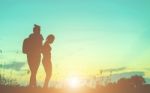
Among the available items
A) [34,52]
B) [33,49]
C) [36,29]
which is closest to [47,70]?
[34,52]

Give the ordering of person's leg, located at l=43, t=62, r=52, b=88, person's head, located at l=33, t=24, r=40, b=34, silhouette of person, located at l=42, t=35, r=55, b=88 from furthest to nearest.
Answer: person's leg, located at l=43, t=62, r=52, b=88 < silhouette of person, located at l=42, t=35, r=55, b=88 < person's head, located at l=33, t=24, r=40, b=34

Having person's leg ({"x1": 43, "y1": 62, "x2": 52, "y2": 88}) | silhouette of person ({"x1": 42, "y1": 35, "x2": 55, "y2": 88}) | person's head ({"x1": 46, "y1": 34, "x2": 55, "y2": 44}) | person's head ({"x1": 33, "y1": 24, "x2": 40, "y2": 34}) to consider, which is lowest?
person's leg ({"x1": 43, "y1": 62, "x2": 52, "y2": 88})

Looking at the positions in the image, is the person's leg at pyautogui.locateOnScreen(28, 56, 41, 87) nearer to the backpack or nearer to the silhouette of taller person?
the silhouette of taller person

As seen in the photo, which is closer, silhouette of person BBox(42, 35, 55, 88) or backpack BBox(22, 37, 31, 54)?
backpack BBox(22, 37, 31, 54)

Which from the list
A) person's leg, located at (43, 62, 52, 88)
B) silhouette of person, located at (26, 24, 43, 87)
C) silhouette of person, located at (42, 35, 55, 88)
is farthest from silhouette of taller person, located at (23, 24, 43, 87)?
person's leg, located at (43, 62, 52, 88)

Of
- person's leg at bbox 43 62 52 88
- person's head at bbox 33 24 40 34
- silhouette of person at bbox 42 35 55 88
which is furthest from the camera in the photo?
person's leg at bbox 43 62 52 88

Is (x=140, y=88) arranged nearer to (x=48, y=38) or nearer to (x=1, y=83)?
(x=48, y=38)

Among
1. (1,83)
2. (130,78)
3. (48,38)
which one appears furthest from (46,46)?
(130,78)

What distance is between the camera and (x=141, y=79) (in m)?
21.0

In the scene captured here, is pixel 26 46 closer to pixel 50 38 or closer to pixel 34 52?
pixel 34 52

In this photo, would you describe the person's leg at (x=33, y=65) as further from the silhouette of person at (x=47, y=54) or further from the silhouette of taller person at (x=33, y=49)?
the silhouette of person at (x=47, y=54)

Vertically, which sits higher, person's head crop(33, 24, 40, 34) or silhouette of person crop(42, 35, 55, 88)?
person's head crop(33, 24, 40, 34)

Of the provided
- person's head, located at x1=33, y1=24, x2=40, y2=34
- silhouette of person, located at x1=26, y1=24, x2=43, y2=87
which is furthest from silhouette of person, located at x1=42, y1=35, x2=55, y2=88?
person's head, located at x1=33, y1=24, x2=40, y2=34

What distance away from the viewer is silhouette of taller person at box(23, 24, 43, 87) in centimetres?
1568
